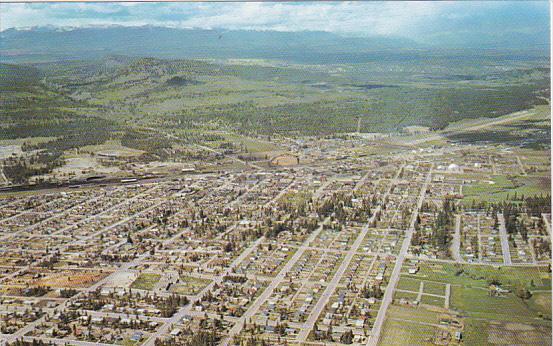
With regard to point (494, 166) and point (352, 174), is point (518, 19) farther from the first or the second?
point (352, 174)

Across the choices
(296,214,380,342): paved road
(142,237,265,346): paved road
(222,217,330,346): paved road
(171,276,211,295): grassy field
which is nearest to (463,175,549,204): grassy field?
(296,214,380,342): paved road

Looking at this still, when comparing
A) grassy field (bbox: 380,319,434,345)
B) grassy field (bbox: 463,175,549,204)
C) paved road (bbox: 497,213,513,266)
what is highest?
grassy field (bbox: 463,175,549,204)

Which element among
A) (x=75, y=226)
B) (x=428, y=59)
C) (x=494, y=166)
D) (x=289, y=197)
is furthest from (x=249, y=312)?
(x=428, y=59)

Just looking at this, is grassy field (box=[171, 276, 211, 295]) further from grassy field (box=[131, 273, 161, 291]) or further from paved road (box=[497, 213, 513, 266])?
paved road (box=[497, 213, 513, 266])

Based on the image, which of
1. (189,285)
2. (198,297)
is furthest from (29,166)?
(198,297)

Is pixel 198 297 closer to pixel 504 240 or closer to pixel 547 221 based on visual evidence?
pixel 504 240

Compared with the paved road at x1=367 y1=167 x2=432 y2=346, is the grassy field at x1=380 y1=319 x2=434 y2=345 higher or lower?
lower

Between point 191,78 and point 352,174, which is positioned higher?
point 191,78
